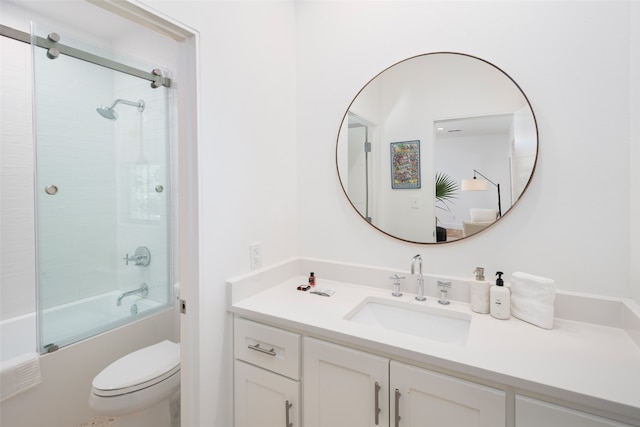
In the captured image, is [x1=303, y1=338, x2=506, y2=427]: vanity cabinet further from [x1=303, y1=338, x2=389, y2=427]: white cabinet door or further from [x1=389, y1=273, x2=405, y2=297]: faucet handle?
[x1=389, y1=273, x2=405, y2=297]: faucet handle

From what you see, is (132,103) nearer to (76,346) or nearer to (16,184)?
(16,184)

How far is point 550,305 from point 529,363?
13.9 inches

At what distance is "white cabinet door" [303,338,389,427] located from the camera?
1.01 metres

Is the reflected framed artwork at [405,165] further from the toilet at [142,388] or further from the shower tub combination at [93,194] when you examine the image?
the shower tub combination at [93,194]

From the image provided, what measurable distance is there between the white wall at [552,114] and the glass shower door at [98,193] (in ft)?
5.39

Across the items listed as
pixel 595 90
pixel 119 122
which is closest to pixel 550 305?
pixel 595 90

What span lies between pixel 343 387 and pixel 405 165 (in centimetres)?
105

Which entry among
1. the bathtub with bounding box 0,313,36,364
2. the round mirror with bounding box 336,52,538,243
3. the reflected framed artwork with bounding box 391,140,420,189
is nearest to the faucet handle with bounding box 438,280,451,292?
the round mirror with bounding box 336,52,538,243

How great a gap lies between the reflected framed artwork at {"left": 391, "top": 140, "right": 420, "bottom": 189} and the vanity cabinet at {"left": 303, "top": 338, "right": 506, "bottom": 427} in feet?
2.82

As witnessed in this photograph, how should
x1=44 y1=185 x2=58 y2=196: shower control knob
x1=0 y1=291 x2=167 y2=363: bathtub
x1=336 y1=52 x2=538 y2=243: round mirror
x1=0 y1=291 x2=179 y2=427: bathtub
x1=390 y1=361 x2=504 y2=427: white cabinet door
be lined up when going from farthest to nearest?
x1=44 y1=185 x2=58 y2=196: shower control knob
x1=0 y1=291 x2=167 y2=363: bathtub
x1=0 y1=291 x2=179 y2=427: bathtub
x1=336 y1=52 x2=538 y2=243: round mirror
x1=390 y1=361 x2=504 y2=427: white cabinet door

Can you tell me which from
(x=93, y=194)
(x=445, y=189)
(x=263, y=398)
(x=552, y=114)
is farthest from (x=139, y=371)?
(x=552, y=114)

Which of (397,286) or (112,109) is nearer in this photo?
(397,286)

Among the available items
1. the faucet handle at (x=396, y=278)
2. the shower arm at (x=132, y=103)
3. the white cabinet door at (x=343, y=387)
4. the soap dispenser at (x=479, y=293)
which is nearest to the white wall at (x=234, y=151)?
the white cabinet door at (x=343, y=387)

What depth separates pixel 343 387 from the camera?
1081 millimetres
